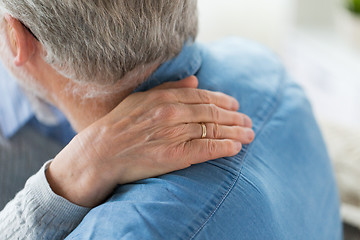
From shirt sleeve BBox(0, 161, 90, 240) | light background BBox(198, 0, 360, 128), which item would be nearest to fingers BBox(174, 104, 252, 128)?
shirt sleeve BBox(0, 161, 90, 240)

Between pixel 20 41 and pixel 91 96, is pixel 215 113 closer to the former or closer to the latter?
pixel 91 96

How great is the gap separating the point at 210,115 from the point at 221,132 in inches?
1.5

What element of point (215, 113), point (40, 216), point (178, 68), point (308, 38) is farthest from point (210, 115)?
point (308, 38)

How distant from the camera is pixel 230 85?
2.78 feet

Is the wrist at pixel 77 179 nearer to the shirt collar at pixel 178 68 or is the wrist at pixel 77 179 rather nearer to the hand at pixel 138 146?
the hand at pixel 138 146

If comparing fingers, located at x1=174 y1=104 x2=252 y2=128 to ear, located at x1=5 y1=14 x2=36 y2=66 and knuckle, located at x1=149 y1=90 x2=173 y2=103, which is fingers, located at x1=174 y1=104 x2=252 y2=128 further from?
ear, located at x1=5 y1=14 x2=36 y2=66

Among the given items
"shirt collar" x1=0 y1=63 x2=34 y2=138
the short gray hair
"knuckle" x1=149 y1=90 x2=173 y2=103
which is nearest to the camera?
the short gray hair

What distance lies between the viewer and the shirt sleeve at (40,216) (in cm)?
71

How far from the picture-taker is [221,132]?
2.51ft

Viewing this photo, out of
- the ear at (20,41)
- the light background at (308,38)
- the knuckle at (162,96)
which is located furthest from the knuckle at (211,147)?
the light background at (308,38)

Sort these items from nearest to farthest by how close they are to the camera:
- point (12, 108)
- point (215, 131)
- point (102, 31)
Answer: point (102, 31) → point (215, 131) → point (12, 108)

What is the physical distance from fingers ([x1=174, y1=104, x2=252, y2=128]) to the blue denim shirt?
0.04 meters

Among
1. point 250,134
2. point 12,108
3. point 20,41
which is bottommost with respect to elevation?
point 12,108

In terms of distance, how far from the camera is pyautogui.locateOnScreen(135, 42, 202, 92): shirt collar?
783mm
